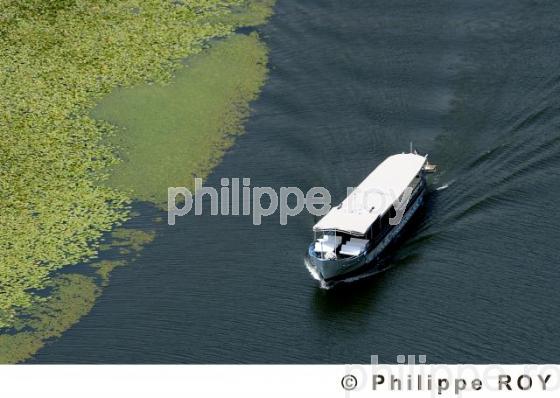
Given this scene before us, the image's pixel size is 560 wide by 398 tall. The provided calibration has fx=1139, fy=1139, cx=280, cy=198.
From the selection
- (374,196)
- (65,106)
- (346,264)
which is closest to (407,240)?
(374,196)

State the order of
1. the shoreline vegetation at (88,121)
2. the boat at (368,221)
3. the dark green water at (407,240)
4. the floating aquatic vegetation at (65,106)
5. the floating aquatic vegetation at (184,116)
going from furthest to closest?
1. the floating aquatic vegetation at (184,116)
2. the floating aquatic vegetation at (65,106)
3. the shoreline vegetation at (88,121)
4. the boat at (368,221)
5. the dark green water at (407,240)

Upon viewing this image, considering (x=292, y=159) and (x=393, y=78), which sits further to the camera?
(x=393, y=78)

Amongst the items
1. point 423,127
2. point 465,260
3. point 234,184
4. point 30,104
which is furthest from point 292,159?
point 30,104

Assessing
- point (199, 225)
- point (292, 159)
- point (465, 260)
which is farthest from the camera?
point (292, 159)

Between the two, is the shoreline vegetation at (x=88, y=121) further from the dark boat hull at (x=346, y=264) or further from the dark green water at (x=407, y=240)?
the dark boat hull at (x=346, y=264)

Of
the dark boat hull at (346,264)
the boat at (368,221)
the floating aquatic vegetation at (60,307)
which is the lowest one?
the floating aquatic vegetation at (60,307)

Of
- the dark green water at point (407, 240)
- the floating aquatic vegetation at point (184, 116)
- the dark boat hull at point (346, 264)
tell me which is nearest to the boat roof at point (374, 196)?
the dark boat hull at point (346, 264)

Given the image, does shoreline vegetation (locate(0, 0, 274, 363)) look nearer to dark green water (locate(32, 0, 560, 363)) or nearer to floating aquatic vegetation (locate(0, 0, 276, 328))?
floating aquatic vegetation (locate(0, 0, 276, 328))

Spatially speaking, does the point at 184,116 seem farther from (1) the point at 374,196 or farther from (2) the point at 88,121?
(1) the point at 374,196

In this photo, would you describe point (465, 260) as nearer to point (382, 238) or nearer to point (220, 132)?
point (382, 238)
